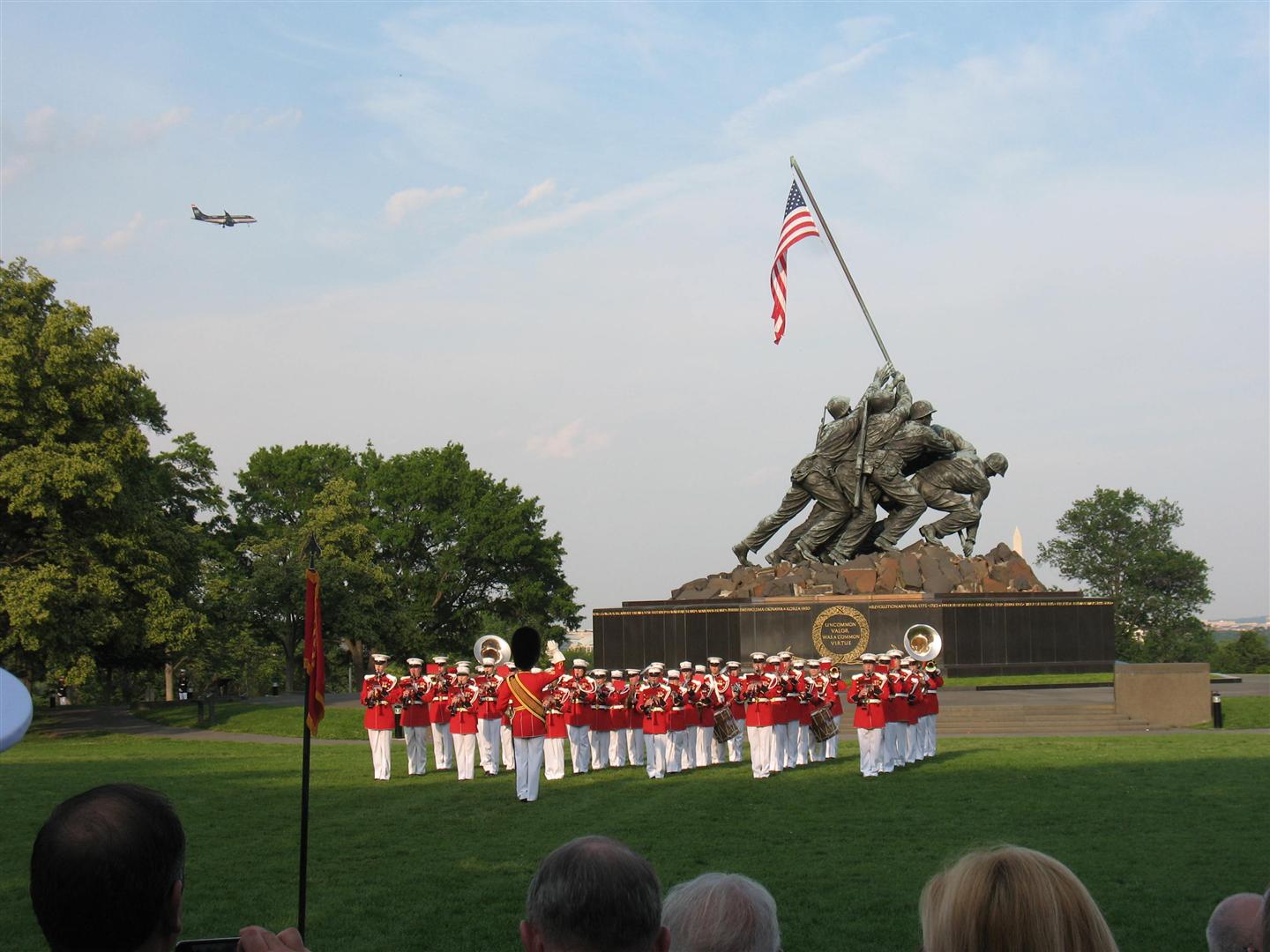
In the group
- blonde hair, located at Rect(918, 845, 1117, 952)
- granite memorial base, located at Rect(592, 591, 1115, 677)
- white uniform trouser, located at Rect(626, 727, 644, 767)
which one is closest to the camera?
blonde hair, located at Rect(918, 845, 1117, 952)

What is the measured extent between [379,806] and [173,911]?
14.6 metres

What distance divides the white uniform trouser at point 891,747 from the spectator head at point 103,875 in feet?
60.3

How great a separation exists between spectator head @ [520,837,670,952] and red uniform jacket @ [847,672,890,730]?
17.0m

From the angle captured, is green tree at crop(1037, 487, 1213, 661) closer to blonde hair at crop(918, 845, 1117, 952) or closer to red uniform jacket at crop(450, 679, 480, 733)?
red uniform jacket at crop(450, 679, 480, 733)

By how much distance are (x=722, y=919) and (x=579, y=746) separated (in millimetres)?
18805

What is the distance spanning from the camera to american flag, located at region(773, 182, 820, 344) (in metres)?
37.5

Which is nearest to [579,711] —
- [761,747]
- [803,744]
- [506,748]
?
[506,748]

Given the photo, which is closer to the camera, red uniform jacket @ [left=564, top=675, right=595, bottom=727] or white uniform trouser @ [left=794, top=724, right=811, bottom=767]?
red uniform jacket @ [left=564, top=675, right=595, bottom=727]

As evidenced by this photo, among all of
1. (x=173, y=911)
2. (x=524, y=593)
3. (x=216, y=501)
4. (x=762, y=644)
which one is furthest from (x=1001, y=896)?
(x=524, y=593)

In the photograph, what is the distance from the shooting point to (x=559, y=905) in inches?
127

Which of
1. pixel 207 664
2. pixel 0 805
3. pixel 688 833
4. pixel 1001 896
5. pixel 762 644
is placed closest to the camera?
pixel 1001 896

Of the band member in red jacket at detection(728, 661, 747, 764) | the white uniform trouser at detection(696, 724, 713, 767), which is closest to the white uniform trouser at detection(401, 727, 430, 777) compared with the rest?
the white uniform trouser at detection(696, 724, 713, 767)

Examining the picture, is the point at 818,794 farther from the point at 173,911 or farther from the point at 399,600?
the point at 399,600

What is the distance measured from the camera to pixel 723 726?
22.4 metres
